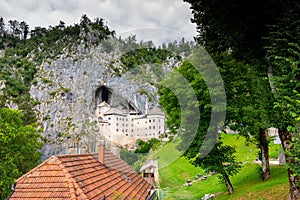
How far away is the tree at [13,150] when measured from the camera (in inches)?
625

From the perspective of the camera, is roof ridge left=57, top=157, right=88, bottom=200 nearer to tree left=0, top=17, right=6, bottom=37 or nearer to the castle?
the castle

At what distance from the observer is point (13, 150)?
18766 millimetres

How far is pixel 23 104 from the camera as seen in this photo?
65.1 m

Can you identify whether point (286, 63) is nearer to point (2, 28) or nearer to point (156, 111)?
point (156, 111)

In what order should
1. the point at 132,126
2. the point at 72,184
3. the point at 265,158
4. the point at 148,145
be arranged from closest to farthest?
the point at 72,184 → the point at 148,145 → the point at 132,126 → the point at 265,158

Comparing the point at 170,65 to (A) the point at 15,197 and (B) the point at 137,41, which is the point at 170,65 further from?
(A) the point at 15,197

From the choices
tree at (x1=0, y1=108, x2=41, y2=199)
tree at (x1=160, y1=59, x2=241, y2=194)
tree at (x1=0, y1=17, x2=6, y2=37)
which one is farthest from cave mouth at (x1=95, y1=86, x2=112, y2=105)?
tree at (x1=0, y1=17, x2=6, y2=37)

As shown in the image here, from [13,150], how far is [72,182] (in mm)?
13526

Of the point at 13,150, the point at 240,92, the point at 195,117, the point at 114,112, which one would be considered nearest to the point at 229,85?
the point at 240,92

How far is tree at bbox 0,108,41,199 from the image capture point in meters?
15.9

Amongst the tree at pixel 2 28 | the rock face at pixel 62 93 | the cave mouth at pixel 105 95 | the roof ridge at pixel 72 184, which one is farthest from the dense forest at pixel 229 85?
the tree at pixel 2 28

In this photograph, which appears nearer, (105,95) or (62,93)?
(105,95)

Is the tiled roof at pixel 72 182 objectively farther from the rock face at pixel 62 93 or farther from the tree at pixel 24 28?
the tree at pixel 24 28

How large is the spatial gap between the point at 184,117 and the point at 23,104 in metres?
62.8
